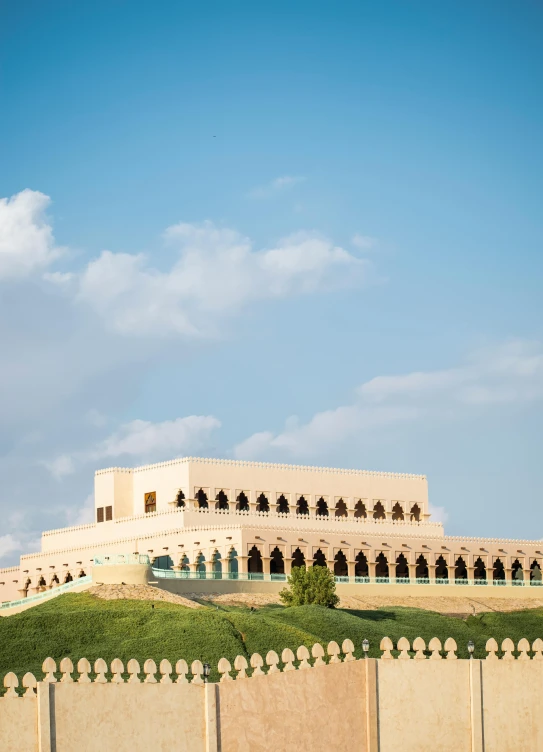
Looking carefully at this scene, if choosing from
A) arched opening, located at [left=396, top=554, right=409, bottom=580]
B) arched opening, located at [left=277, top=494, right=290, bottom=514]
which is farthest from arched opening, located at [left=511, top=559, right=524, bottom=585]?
arched opening, located at [left=277, top=494, right=290, bottom=514]

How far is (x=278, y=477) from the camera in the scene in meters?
83.7

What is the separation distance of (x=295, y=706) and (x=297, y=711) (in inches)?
4.4

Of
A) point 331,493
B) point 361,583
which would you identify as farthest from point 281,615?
point 331,493

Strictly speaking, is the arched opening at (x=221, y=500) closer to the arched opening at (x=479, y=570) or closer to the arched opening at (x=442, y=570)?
the arched opening at (x=442, y=570)

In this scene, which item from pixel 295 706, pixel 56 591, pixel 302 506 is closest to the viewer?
pixel 295 706

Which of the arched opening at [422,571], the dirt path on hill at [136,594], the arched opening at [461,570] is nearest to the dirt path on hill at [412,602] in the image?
the dirt path on hill at [136,594]

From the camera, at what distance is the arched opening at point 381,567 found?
8236cm

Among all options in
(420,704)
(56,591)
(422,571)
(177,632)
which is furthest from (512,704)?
(422,571)

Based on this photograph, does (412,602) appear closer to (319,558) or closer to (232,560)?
(319,558)

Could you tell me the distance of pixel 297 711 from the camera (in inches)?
1022

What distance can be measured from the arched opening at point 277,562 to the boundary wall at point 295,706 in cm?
4725

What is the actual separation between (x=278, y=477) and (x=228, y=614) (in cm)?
3703

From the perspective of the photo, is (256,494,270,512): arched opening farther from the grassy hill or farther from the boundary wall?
the boundary wall

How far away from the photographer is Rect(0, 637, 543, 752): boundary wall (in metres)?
24.4
